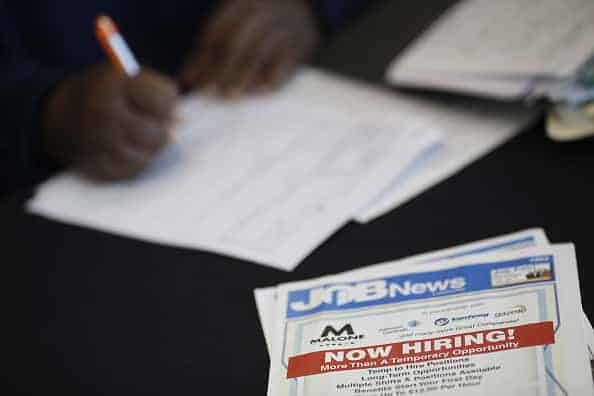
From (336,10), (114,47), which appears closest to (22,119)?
(114,47)

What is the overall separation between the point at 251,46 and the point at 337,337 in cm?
60

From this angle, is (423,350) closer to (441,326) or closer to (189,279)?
(441,326)

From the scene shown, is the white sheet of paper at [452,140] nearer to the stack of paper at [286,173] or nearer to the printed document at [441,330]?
the stack of paper at [286,173]

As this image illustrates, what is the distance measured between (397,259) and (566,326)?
0.56ft

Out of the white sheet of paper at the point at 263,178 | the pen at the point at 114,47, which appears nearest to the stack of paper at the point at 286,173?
the white sheet of paper at the point at 263,178

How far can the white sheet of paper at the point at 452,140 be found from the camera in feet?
2.45

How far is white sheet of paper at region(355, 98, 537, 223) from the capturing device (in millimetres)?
747

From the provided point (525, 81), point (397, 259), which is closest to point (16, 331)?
point (397, 259)

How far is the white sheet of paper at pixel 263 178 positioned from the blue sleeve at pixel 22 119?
9cm

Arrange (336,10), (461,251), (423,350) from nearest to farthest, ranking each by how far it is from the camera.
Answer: (423,350) < (461,251) < (336,10)

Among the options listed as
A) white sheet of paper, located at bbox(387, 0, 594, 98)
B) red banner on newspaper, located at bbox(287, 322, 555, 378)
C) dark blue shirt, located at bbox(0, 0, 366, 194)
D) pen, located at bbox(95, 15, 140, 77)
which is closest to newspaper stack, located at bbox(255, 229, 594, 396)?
red banner on newspaper, located at bbox(287, 322, 555, 378)

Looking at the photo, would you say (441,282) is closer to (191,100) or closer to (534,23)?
(534,23)

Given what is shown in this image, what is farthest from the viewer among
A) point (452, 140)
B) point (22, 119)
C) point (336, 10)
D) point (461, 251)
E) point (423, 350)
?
point (336, 10)

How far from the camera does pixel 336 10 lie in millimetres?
1079
